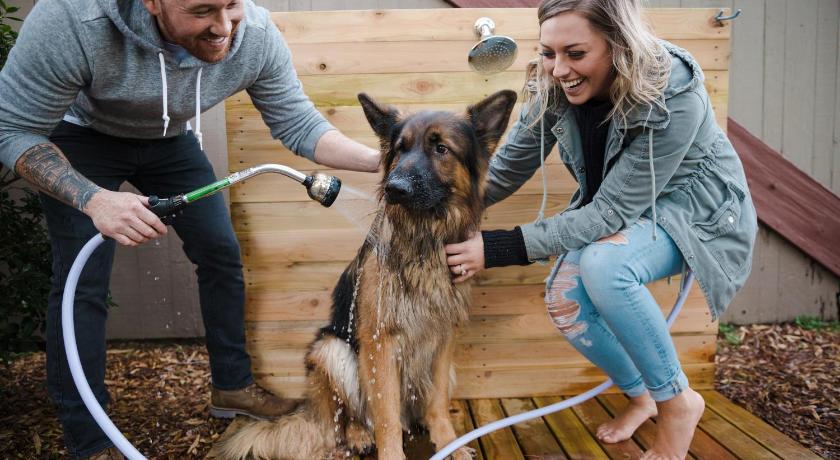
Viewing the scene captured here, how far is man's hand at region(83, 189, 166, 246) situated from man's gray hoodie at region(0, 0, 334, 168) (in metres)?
0.36

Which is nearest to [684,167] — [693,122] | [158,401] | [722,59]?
[693,122]

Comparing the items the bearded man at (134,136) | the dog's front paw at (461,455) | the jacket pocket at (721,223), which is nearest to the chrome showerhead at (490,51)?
the bearded man at (134,136)

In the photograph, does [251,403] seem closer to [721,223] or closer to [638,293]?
[638,293]

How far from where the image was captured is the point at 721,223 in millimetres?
2121

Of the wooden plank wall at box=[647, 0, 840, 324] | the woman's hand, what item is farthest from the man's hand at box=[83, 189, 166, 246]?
the wooden plank wall at box=[647, 0, 840, 324]

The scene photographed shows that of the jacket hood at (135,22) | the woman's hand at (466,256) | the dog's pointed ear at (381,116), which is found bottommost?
the woman's hand at (466,256)

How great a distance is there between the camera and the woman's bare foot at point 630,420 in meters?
2.42

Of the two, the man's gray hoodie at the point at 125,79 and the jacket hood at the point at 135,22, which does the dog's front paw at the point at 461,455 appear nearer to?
the man's gray hoodie at the point at 125,79

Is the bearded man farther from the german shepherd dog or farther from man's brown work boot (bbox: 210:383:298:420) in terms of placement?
the german shepherd dog

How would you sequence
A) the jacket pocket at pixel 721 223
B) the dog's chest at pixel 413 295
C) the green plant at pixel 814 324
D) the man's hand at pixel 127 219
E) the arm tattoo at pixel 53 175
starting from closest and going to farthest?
1. the man's hand at pixel 127 219
2. the arm tattoo at pixel 53 175
3. the jacket pocket at pixel 721 223
4. the dog's chest at pixel 413 295
5. the green plant at pixel 814 324

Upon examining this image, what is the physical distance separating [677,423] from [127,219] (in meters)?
1.86

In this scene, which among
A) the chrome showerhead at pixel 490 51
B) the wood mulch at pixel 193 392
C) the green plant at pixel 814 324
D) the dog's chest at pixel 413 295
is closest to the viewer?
the dog's chest at pixel 413 295

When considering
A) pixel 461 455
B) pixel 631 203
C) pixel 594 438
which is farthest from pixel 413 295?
pixel 594 438

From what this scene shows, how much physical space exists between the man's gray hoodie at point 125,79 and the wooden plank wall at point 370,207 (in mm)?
305
